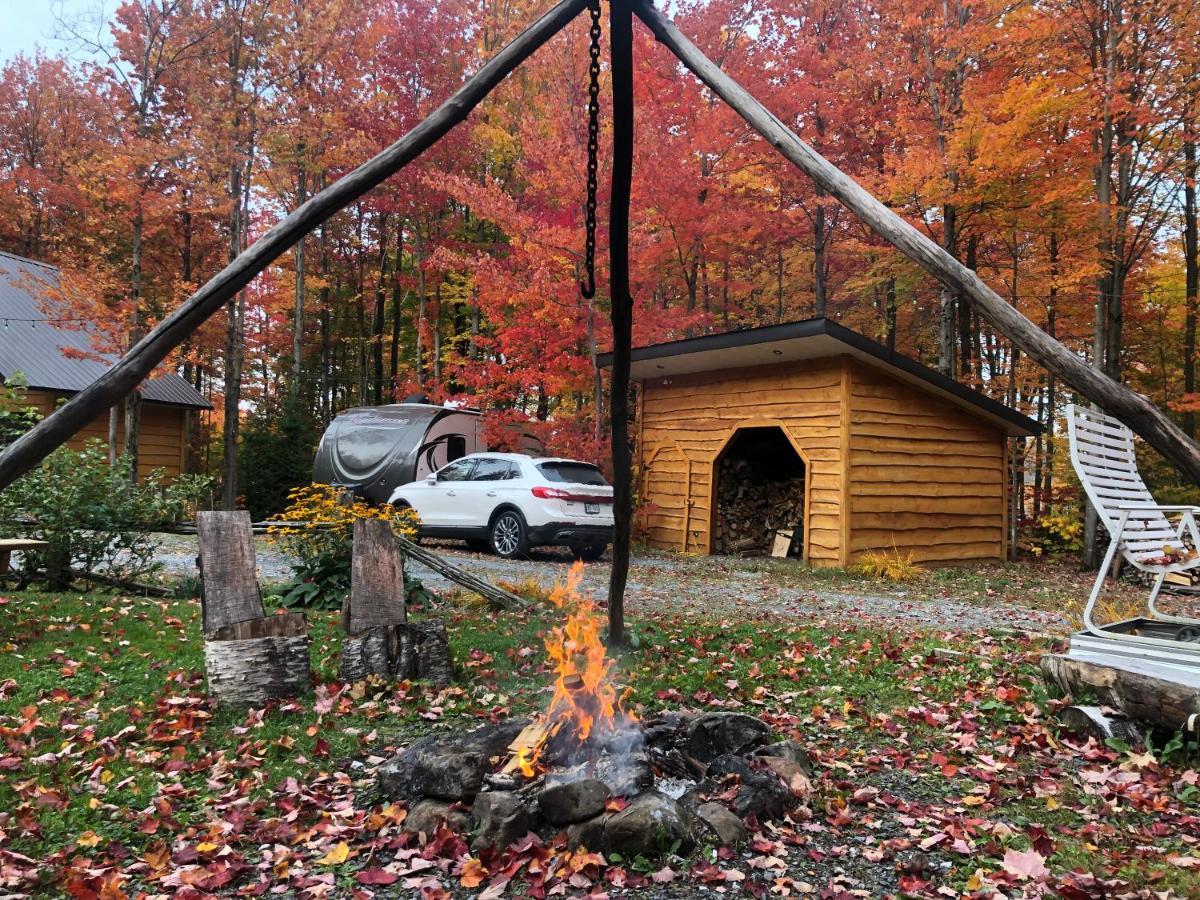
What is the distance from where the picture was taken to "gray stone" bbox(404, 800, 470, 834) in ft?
8.77

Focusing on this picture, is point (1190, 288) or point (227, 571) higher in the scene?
point (1190, 288)

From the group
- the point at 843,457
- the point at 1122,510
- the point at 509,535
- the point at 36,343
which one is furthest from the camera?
the point at 36,343

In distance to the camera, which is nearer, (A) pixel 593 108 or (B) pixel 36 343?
(A) pixel 593 108

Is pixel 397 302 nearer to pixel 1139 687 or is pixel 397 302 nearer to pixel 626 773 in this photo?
pixel 626 773

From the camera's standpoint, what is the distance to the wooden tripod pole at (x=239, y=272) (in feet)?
8.89

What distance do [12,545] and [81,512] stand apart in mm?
637

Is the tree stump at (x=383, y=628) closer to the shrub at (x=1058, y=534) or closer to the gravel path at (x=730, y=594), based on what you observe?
the gravel path at (x=730, y=594)

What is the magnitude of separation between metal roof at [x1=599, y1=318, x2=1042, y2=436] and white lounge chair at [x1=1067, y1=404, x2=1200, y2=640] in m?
6.04

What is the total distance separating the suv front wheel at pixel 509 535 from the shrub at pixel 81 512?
476 centimetres

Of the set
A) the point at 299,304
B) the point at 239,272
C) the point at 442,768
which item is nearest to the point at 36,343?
the point at 299,304

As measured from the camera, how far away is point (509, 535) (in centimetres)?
1105

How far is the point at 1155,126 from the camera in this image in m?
12.3

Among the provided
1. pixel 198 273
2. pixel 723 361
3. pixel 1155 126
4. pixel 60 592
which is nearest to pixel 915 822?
pixel 60 592

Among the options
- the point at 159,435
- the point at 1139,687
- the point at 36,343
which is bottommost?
the point at 1139,687
